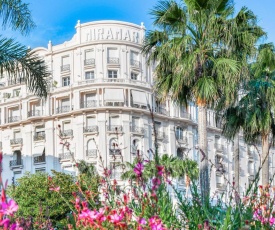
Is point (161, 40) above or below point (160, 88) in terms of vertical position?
above

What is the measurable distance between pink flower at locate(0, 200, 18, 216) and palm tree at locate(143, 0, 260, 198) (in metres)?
12.1

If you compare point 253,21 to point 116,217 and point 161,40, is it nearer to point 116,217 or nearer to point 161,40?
point 161,40

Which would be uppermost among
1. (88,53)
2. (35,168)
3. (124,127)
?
(88,53)

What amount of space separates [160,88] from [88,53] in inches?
1273

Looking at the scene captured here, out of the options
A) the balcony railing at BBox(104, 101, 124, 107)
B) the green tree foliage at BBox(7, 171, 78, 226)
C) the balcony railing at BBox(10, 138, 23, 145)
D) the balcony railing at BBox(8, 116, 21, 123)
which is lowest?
the green tree foliage at BBox(7, 171, 78, 226)

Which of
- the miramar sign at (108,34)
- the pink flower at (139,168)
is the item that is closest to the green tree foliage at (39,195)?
the miramar sign at (108,34)

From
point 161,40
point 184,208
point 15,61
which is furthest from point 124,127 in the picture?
point 184,208

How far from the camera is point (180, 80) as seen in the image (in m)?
14.3

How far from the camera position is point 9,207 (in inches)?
72.2

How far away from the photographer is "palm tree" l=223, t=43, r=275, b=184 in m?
17.7

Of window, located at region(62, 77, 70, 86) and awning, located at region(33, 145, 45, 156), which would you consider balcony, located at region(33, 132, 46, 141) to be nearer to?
awning, located at region(33, 145, 45, 156)

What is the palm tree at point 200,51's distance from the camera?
554 inches

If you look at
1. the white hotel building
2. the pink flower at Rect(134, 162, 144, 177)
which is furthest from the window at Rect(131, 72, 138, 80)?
the pink flower at Rect(134, 162, 144, 177)

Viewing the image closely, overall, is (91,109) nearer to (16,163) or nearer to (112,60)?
(112,60)
